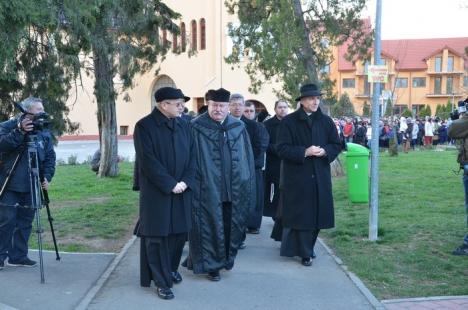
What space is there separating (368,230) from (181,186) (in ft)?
13.7

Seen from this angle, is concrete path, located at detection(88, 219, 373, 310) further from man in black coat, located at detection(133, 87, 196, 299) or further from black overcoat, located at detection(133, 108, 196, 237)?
black overcoat, located at detection(133, 108, 196, 237)

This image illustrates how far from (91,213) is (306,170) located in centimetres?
542

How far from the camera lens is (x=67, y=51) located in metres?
9.64

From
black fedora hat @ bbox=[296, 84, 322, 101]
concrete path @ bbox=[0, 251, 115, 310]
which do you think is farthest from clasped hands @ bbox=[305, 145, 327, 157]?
concrete path @ bbox=[0, 251, 115, 310]

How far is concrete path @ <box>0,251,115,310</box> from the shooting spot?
5770 mm

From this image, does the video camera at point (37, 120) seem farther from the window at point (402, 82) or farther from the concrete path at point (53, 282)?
the window at point (402, 82)

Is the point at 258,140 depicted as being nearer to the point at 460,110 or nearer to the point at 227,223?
the point at 227,223

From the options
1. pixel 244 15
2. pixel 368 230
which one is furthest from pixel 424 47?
pixel 368 230

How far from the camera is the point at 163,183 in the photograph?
18.9 feet

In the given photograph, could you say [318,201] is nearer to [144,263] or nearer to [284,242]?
[284,242]

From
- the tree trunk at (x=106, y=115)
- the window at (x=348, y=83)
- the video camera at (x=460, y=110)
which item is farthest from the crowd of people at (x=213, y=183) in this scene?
the window at (x=348, y=83)

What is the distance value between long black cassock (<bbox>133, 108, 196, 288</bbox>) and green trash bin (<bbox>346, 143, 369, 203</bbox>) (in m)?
6.40

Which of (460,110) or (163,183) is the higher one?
(460,110)

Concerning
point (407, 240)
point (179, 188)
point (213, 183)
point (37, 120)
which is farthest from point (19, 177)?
point (407, 240)
